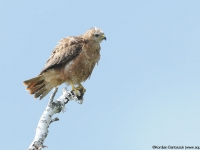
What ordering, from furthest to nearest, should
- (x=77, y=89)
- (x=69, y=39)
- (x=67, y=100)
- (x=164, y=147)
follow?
(x=69, y=39) < (x=77, y=89) < (x=164, y=147) < (x=67, y=100)

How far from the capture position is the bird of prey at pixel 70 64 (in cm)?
862

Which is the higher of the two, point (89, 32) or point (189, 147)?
point (89, 32)

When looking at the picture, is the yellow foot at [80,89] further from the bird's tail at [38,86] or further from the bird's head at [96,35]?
the bird's head at [96,35]

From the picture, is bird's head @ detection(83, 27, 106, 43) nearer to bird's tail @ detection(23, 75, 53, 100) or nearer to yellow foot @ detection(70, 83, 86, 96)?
yellow foot @ detection(70, 83, 86, 96)

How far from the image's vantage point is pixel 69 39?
29.9ft

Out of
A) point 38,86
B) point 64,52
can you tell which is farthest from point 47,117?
point 64,52

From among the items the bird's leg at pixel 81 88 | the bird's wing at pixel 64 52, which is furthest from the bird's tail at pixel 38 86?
the bird's leg at pixel 81 88

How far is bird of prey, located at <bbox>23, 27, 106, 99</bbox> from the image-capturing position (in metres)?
8.62

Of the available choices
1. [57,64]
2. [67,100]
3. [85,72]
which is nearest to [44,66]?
[57,64]

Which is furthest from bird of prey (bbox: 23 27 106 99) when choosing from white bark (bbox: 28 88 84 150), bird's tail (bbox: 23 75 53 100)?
white bark (bbox: 28 88 84 150)

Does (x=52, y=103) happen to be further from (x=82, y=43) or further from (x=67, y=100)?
(x=82, y=43)

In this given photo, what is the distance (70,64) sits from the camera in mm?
8664

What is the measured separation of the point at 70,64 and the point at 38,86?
0.82 meters

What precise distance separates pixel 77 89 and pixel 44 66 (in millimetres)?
957
